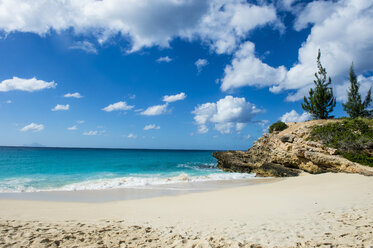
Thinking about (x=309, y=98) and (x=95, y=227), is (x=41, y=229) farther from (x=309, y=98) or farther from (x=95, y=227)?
(x=309, y=98)

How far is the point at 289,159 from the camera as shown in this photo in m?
19.2

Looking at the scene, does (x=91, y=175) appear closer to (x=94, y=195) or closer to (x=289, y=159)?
(x=94, y=195)

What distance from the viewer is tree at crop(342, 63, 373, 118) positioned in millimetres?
27141

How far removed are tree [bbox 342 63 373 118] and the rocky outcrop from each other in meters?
12.4

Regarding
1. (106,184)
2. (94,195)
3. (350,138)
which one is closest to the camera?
(94,195)

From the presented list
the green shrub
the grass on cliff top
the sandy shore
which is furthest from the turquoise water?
the green shrub

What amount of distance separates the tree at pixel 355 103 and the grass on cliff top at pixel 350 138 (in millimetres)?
11882

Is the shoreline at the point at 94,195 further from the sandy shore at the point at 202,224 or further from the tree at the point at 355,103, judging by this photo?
the tree at the point at 355,103

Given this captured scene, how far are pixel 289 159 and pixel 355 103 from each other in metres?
17.4

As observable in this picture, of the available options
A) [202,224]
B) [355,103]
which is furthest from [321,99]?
[202,224]

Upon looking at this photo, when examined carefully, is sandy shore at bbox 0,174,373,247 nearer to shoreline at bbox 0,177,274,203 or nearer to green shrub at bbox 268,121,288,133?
shoreline at bbox 0,177,274,203

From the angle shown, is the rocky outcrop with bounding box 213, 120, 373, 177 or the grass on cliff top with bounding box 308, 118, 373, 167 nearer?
the grass on cliff top with bounding box 308, 118, 373, 167

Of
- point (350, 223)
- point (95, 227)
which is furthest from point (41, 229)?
point (350, 223)

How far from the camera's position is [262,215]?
21.7 feet
